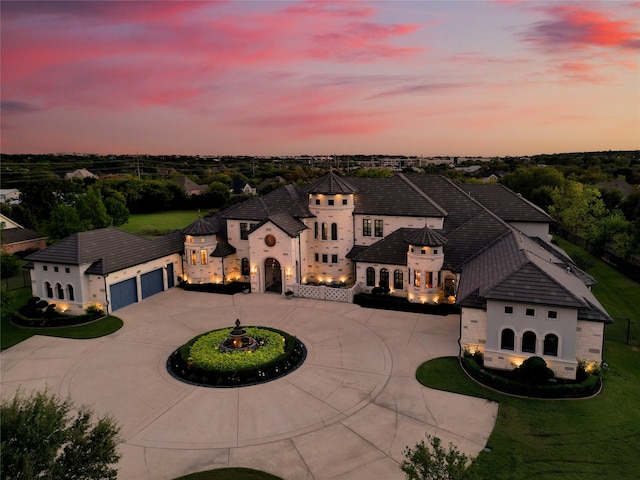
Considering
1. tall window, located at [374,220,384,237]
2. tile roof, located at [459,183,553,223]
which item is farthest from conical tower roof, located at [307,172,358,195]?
tile roof, located at [459,183,553,223]

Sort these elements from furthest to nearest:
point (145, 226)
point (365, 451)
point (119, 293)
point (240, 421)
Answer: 1. point (145, 226)
2. point (119, 293)
3. point (240, 421)
4. point (365, 451)

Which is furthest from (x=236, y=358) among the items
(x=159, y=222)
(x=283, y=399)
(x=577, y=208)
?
(x=159, y=222)

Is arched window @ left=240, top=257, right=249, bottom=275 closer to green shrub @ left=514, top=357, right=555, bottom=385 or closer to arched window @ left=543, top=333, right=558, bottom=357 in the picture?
green shrub @ left=514, top=357, right=555, bottom=385

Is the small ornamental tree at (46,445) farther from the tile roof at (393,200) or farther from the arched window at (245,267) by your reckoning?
the tile roof at (393,200)

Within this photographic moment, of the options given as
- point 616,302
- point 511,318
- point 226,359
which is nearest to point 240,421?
point 226,359

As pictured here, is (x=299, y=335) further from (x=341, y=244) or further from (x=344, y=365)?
(x=341, y=244)
